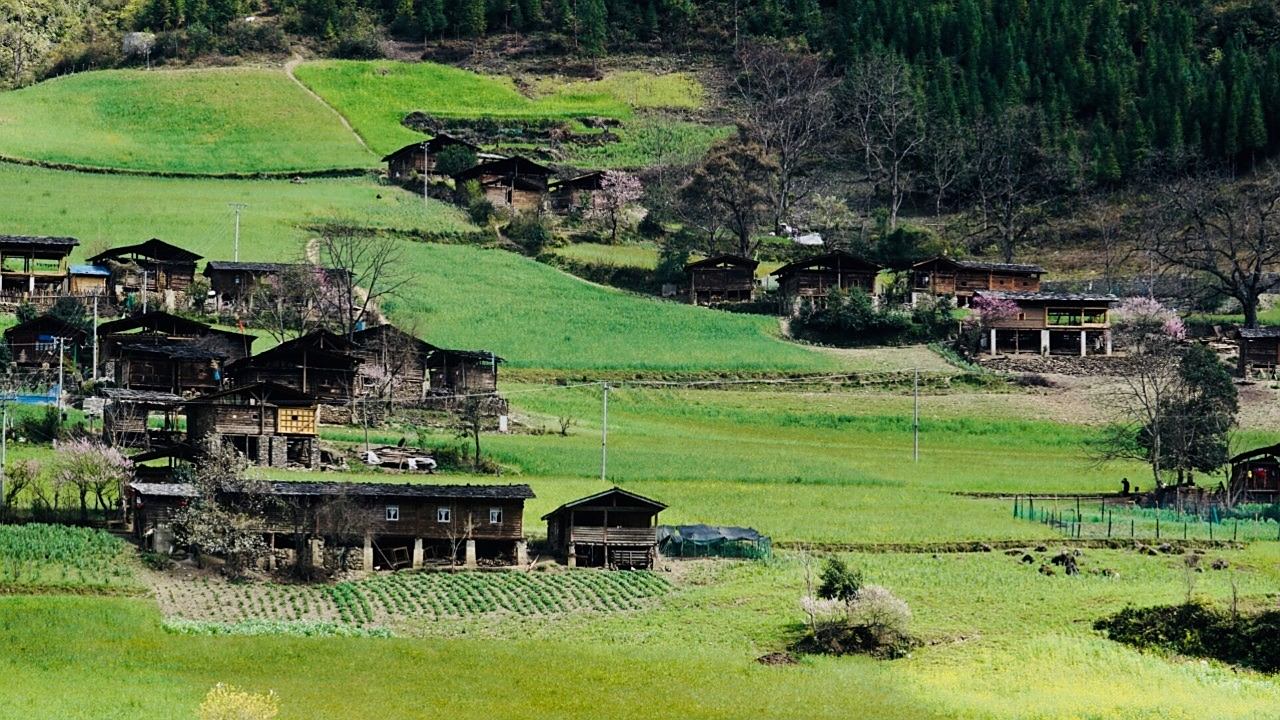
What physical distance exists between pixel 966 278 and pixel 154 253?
47.4 m

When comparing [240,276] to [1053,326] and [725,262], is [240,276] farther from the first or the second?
[1053,326]

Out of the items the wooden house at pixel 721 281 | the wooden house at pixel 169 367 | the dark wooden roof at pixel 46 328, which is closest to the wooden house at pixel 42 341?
the dark wooden roof at pixel 46 328

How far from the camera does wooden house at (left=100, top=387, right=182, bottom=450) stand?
7775cm

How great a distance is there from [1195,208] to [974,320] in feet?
62.2

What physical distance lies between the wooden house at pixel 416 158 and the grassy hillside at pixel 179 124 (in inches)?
194

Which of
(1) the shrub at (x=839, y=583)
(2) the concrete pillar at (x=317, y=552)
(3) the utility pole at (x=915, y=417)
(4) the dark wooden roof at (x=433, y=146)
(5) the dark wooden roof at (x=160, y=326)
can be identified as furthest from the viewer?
(4) the dark wooden roof at (x=433, y=146)

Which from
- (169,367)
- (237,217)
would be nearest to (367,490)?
(169,367)

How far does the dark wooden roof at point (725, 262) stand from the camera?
387 ft

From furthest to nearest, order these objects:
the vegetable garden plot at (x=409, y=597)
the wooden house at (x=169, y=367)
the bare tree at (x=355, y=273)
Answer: the bare tree at (x=355, y=273)
the wooden house at (x=169, y=367)
the vegetable garden plot at (x=409, y=597)

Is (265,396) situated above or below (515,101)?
below

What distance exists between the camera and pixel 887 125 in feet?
487

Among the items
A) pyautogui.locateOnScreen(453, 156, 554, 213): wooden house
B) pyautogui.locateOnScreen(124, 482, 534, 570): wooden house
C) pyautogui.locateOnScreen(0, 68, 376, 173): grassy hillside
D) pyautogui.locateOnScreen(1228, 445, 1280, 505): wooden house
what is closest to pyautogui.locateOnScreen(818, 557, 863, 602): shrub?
pyautogui.locateOnScreen(124, 482, 534, 570): wooden house

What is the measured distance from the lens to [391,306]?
108 meters

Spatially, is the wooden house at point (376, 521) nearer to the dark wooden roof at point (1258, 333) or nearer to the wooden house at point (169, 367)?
the wooden house at point (169, 367)
